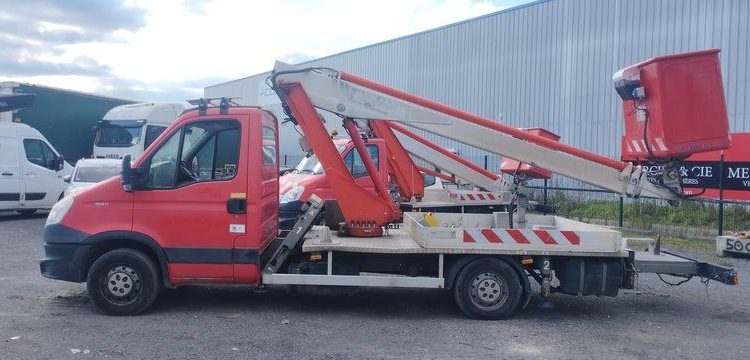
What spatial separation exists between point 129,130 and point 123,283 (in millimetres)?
14756

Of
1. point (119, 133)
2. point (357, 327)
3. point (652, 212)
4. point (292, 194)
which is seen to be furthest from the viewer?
point (119, 133)

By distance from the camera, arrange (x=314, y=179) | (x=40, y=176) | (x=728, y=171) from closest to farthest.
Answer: (x=314, y=179) < (x=728, y=171) < (x=40, y=176)

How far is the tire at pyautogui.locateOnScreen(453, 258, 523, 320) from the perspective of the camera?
754 centimetres

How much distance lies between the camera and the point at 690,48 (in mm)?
19250

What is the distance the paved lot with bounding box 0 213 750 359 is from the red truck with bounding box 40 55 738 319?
0.41 m

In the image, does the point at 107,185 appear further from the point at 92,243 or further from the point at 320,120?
the point at 320,120

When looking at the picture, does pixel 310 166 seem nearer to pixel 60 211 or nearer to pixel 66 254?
pixel 60 211

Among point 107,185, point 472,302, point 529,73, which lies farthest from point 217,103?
point 529,73

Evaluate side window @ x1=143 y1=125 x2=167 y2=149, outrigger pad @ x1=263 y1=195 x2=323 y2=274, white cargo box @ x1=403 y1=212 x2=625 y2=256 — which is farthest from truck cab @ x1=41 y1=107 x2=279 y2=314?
side window @ x1=143 y1=125 x2=167 y2=149

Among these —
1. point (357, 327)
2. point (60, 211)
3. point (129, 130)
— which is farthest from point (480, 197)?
point (129, 130)

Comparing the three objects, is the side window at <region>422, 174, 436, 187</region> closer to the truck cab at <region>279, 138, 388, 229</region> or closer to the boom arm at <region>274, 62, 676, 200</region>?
the truck cab at <region>279, 138, 388, 229</region>

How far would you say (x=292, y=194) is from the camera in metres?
10.9

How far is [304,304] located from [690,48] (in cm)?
1566

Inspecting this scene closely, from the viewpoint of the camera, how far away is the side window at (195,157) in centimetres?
742
